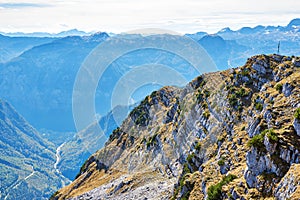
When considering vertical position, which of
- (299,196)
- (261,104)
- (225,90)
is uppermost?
(225,90)

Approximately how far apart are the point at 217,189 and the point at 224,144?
81.0ft

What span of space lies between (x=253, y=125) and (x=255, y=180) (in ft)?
64.2

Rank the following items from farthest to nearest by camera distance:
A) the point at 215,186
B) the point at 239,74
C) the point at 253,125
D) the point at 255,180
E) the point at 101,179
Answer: the point at 101,179, the point at 239,74, the point at 253,125, the point at 215,186, the point at 255,180

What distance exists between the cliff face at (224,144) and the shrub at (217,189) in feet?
0.63

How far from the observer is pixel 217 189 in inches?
2635

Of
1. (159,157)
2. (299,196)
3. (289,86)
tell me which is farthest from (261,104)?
(159,157)

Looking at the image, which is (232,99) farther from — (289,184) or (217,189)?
(289,184)

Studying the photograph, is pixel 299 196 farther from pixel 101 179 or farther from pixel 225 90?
pixel 101 179

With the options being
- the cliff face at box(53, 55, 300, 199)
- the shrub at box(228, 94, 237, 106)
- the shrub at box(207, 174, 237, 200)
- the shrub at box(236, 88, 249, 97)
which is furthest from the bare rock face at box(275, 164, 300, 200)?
the shrub at box(236, 88, 249, 97)

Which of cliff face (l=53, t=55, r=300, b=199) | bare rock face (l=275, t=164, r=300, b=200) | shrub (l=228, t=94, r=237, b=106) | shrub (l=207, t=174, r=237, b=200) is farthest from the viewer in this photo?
shrub (l=228, t=94, r=237, b=106)

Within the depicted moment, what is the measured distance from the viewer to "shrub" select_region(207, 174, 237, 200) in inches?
2611

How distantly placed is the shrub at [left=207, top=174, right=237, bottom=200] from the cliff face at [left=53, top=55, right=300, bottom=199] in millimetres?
192

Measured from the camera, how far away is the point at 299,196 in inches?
1923

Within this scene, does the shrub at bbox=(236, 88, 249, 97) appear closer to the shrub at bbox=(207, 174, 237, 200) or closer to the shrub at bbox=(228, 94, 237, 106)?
the shrub at bbox=(228, 94, 237, 106)
